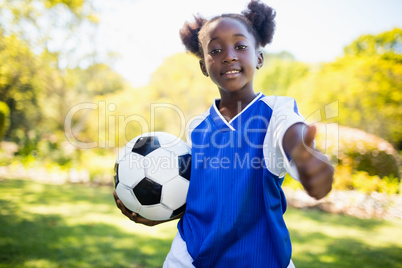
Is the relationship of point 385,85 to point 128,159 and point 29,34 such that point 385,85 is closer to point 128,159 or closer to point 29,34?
point 128,159

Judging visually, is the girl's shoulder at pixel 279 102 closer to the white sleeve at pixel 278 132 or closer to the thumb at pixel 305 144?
the white sleeve at pixel 278 132

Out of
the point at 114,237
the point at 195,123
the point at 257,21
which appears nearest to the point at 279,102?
the point at 195,123

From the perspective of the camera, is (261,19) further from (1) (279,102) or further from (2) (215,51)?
(1) (279,102)

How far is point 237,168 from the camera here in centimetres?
138

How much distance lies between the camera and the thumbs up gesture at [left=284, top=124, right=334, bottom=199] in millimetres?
894

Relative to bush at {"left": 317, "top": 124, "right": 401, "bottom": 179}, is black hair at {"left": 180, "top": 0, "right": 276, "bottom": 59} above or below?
above

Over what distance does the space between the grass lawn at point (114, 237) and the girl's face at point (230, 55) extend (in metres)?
2.50

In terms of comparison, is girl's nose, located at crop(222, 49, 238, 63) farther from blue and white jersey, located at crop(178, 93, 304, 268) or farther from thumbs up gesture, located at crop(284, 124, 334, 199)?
thumbs up gesture, located at crop(284, 124, 334, 199)

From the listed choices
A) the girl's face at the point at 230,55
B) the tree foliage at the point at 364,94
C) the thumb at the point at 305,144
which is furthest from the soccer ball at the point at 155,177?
the tree foliage at the point at 364,94

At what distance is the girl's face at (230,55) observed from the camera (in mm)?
1514

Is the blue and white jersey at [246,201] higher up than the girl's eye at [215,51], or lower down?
lower down

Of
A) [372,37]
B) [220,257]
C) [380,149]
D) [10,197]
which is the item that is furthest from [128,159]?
[372,37]

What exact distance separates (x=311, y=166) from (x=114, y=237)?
367 centimetres

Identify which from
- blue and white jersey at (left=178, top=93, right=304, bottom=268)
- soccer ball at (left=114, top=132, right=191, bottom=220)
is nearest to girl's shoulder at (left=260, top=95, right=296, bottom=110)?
blue and white jersey at (left=178, top=93, right=304, bottom=268)
